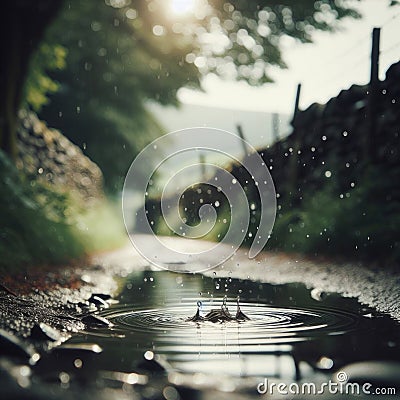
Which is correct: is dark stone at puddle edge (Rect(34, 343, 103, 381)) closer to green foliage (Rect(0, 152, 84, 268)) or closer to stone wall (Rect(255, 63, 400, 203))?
green foliage (Rect(0, 152, 84, 268))

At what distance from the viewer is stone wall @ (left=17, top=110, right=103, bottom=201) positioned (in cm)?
1708

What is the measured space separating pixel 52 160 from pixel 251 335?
567 inches

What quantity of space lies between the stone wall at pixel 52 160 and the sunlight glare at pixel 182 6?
469cm

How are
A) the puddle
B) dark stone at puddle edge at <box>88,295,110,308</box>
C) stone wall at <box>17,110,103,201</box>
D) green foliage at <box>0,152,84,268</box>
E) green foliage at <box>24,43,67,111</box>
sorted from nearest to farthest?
the puddle, dark stone at puddle edge at <box>88,295,110,308</box>, green foliage at <box>0,152,84,268</box>, green foliage at <box>24,43,67,111</box>, stone wall at <box>17,110,103,201</box>

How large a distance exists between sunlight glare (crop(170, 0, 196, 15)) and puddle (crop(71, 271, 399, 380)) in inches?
354

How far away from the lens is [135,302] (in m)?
7.44

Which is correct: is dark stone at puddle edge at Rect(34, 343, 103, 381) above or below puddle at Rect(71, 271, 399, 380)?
below

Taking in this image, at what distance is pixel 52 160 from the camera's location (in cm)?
1891

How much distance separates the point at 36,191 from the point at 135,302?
7.12 metres

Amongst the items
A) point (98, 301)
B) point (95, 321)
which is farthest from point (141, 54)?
point (95, 321)

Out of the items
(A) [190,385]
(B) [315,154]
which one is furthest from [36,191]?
(A) [190,385]

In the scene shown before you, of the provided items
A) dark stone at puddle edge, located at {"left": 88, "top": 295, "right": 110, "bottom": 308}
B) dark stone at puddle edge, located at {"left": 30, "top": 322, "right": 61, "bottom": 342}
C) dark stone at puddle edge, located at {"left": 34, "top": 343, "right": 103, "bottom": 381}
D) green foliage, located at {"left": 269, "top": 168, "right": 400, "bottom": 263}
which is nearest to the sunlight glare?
green foliage, located at {"left": 269, "top": 168, "right": 400, "bottom": 263}

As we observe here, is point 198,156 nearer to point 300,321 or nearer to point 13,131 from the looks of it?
point 13,131

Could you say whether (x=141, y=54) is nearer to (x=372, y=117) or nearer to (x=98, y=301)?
(x=372, y=117)
